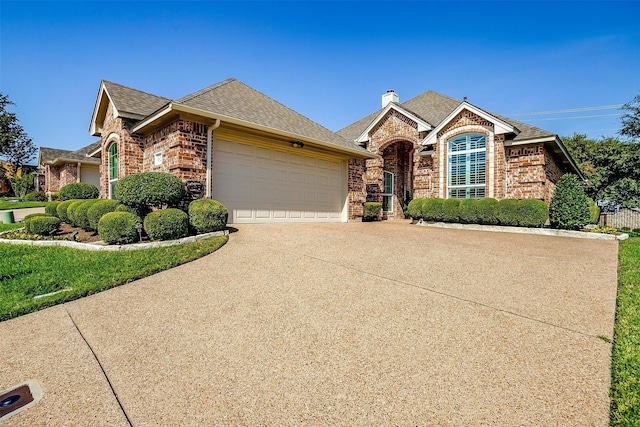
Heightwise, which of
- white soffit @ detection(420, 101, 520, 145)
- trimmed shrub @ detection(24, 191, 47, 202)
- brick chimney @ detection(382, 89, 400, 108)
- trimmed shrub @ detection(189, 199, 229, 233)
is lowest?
trimmed shrub @ detection(189, 199, 229, 233)

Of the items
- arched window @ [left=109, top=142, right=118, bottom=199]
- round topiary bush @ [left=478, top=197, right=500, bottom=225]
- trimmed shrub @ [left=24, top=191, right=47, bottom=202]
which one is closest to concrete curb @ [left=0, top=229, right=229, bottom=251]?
arched window @ [left=109, top=142, right=118, bottom=199]

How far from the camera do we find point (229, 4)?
9.77 m

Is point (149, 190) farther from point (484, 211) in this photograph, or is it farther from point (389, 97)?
point (389, 97)

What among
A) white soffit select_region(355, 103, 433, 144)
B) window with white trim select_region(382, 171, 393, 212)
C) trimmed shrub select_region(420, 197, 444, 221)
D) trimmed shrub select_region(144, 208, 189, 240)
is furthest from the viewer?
window with white trim select_region(382, 171, 393, 212)

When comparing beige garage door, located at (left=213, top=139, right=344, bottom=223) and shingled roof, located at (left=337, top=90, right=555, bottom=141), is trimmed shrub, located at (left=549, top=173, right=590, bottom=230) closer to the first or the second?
shingled roof, located at (left=337, top=90, right=555, bottom=141)

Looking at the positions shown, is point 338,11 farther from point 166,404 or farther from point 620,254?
point 166,404

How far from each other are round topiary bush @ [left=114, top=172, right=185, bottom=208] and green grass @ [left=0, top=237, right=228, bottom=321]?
5.08ft

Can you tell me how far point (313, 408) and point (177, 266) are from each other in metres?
4.28

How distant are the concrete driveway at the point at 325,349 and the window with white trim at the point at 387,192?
11.8 metres

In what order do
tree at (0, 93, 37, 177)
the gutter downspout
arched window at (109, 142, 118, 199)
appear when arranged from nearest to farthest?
the gutter downspout < arched window at (109, 142, 118, 199) < tree at (0, 93, 37, 177)

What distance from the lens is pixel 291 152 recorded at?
11.2 meters

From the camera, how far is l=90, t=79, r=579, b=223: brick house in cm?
905

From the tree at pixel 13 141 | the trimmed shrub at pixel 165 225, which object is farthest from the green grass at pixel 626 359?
the tree at pixel 13 141

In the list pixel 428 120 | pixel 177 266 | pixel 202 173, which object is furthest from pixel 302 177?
pixel 428 120
